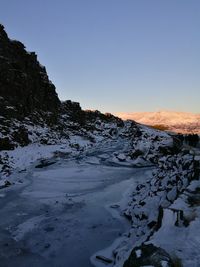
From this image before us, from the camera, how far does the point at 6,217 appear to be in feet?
58.5

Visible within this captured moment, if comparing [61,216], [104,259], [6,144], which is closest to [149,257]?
[104,259]

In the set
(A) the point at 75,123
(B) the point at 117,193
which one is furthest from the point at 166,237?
(A) the point at 75,123

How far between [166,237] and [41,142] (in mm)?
37673

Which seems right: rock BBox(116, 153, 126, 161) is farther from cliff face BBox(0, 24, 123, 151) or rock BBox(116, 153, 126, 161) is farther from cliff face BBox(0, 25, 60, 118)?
cliff face BBox(0, 25, 60, 118)

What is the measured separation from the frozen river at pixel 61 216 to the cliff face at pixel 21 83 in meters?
22.5

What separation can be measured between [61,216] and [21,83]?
138 ft

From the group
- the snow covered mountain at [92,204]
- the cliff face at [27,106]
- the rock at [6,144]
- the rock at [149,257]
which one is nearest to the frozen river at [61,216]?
the snow covered mountain at [92,204]

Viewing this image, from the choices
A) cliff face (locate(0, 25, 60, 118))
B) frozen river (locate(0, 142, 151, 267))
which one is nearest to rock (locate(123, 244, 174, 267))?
frozen river (locate(0, 142, 151, 267))

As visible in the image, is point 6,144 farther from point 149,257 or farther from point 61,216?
point 149,257

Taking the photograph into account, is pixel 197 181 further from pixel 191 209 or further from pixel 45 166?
pixel 45 166

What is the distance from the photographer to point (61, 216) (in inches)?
712

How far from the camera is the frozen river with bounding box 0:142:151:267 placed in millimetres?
13164

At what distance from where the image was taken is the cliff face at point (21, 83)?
171 ft

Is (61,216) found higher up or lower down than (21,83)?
lower down
